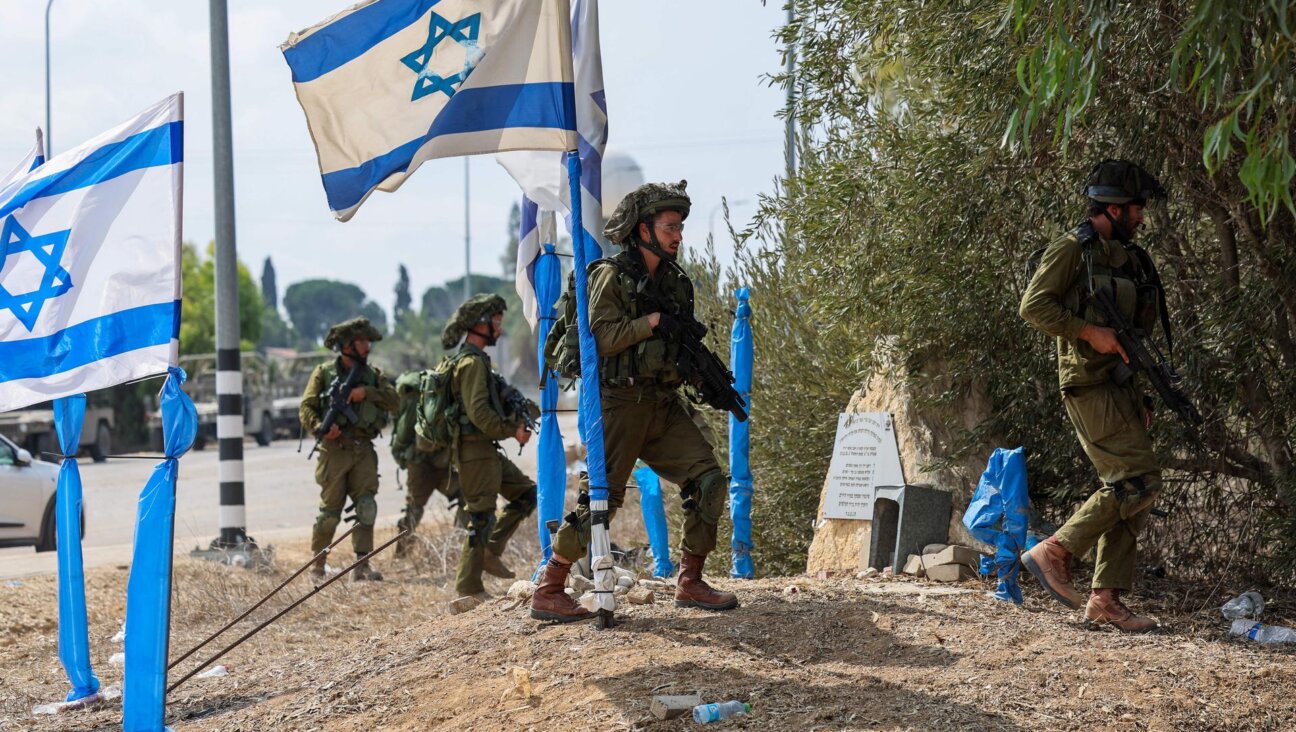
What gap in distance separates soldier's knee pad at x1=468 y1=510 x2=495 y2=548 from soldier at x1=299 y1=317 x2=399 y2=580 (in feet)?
6.69

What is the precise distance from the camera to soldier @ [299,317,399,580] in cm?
1062

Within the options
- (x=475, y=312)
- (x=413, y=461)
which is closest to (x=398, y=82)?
(x=475, y=312)

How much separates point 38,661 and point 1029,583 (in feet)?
19.1

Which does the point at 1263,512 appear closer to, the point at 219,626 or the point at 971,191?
the point at 971,191

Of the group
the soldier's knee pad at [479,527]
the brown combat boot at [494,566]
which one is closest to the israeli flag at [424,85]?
the soldier's knee pad at [479,527]

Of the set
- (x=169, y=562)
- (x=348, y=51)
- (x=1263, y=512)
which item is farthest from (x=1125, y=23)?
(x=169, y=562)

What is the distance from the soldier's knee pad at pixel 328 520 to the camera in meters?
10.7

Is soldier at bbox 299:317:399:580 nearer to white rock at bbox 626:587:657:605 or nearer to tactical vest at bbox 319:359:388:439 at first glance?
tactical vest at bbox 319:359:388:439

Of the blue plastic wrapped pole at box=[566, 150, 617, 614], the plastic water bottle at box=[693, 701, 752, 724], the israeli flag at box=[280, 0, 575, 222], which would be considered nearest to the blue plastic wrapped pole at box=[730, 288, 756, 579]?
the blue plastic wrapped pole at box=[566, 150, 617, 614]

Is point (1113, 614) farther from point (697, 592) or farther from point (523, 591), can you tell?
point (523, 591)

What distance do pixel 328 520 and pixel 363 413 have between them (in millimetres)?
896

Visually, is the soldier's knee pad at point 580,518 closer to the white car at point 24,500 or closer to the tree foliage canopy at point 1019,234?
the tree foliage canopy at point 1019,234

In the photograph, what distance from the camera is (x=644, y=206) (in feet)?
19.1

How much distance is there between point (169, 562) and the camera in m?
5.27
